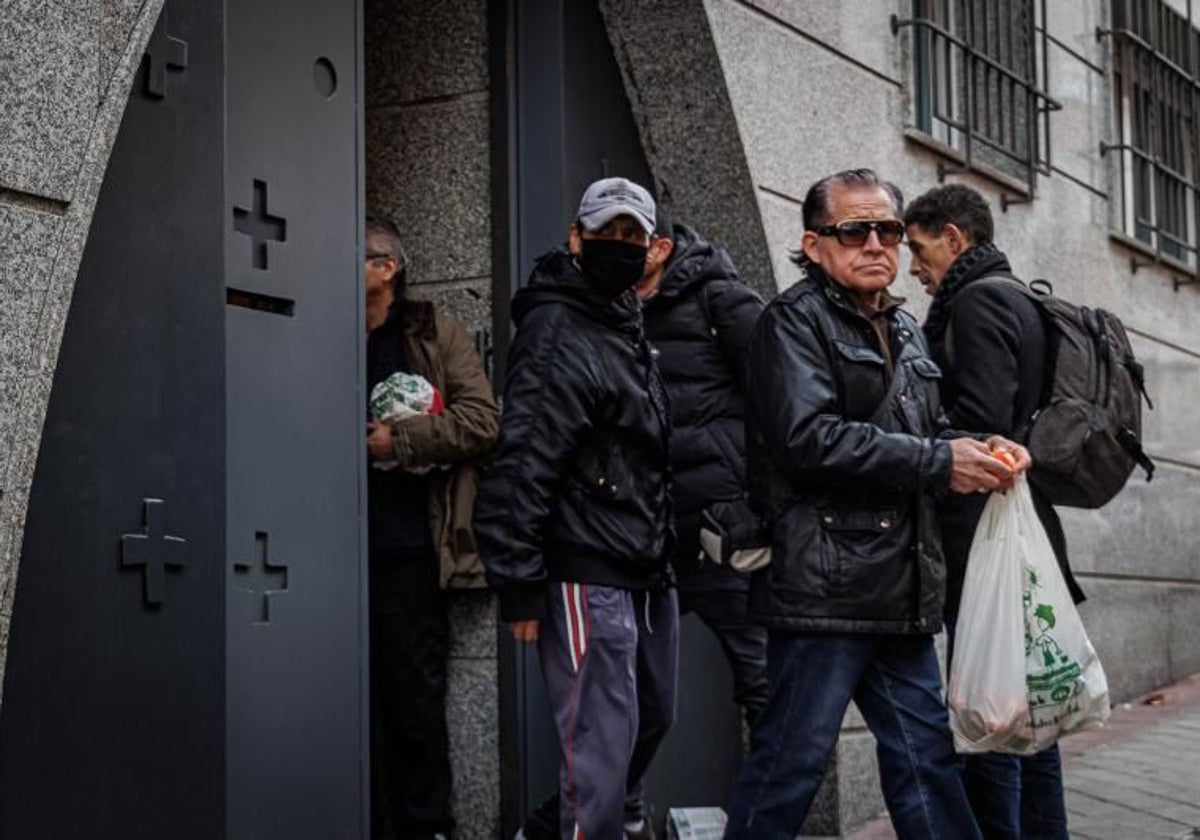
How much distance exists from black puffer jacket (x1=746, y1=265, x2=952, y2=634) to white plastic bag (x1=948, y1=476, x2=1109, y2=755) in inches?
5.0

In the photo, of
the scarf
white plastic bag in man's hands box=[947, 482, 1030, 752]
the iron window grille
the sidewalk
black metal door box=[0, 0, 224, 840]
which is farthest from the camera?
the iron window grille

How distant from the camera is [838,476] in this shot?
476 cm

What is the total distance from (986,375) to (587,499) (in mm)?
1296

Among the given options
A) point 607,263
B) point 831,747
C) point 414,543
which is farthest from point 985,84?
point 831,747

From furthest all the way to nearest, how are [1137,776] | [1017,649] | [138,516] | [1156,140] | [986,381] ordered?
1. [1156,140]
2. [1137,776]
3. [986,381]
4. [1017,649]
5. [138,516]

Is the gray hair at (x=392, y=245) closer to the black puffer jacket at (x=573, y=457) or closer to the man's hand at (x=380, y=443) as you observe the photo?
the man's hand at (x=380, y=443)

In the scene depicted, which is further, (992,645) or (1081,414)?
(1081,414)

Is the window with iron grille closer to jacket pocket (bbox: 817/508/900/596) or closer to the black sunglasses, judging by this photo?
the black sunglasses

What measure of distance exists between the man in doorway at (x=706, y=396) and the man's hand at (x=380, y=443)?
0.86 meters

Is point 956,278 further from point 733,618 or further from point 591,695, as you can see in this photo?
point 591,695

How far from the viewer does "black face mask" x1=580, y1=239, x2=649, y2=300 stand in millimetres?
5359

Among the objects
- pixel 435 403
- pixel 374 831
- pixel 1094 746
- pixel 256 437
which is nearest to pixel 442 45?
pixel 435 403

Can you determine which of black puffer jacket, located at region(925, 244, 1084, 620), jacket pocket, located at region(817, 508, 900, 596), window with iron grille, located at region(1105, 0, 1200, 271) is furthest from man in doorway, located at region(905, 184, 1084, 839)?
window with iron grille, located at region(1105, 0, 1200, 271)

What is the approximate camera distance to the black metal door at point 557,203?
21.7 ft
